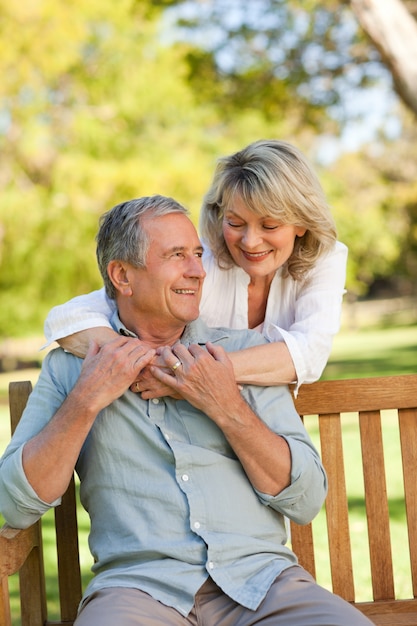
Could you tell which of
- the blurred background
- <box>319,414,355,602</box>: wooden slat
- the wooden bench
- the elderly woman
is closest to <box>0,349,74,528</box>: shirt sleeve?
the elderly woman

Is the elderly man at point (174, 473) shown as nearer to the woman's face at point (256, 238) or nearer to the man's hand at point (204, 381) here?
the man's hand at point (204, 381)

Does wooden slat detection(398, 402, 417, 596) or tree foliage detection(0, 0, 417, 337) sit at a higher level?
tree foliage detection(0, 0, 417, 337)

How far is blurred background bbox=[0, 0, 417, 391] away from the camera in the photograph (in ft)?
44.9

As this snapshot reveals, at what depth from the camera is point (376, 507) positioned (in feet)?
10.5

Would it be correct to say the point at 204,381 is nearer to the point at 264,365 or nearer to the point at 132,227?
the point at 264,365

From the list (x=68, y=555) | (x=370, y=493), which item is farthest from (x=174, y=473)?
(x=370, y=493)

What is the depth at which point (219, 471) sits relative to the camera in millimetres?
2834

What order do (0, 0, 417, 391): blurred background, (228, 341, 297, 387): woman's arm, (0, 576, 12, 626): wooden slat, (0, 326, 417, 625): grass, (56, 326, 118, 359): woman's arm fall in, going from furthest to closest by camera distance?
(0, 0, 417, 391): blurred background
(0, 326, 417, 625): grass
(56, 326, 118, 359): woman's arm
(228, 341, 297, 387): woman's arm
(0, 576, 12, 626): wooden slat

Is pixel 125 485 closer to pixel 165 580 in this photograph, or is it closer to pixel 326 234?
pixel 165 580

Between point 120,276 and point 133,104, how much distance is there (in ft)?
59.7

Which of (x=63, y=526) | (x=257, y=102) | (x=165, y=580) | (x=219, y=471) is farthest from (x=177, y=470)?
(x=257, y=102)

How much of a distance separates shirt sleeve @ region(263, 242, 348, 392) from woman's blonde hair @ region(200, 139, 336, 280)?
0.07 m

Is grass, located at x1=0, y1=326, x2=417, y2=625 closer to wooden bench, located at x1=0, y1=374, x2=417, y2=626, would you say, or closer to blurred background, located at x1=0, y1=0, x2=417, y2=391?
wooden bench, located at x1=0, y1=374, x2=417, y2=626

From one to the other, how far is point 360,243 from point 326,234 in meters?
27.2
